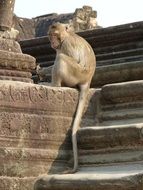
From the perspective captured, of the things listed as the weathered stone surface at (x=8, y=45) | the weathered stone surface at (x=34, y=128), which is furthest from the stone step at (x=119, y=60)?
the weathered stone surface at (x=34, y=128)

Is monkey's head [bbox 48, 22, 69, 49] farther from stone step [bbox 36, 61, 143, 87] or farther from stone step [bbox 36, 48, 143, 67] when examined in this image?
stone step [bbox 36, 48, 143, 67]

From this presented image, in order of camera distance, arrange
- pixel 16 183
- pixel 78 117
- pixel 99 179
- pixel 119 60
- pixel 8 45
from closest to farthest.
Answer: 1. pixel 99 179
2. pixel 16 183
3. pixel 78 117
4. pixel 8 45
5. pixel 119 60

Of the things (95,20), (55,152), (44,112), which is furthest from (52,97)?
(95,20)

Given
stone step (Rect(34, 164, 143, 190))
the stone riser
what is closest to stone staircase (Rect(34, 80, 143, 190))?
stone step (Rect(34, 164, 143, 190))

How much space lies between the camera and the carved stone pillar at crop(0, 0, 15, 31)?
16.3 ft

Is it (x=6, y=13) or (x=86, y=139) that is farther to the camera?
(x=6, y=13)

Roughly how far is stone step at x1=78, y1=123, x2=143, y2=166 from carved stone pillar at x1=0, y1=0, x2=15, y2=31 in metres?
1.40

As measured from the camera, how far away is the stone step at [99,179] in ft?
11.1

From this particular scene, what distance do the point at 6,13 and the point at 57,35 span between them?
68 centimetres

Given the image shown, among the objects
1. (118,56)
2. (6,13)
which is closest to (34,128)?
(6,13)

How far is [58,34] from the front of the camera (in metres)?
4.65

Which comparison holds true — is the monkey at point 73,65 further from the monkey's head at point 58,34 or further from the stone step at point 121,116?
the stone step at point 121,116

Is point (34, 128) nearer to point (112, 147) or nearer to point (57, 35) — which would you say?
point (112, 147)

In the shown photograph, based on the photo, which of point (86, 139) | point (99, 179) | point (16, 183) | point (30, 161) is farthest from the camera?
point (86, 139)
